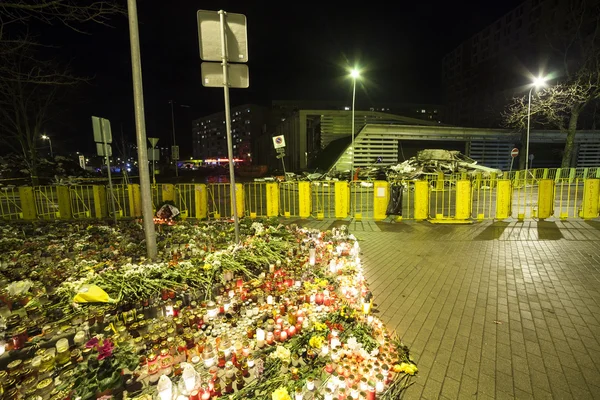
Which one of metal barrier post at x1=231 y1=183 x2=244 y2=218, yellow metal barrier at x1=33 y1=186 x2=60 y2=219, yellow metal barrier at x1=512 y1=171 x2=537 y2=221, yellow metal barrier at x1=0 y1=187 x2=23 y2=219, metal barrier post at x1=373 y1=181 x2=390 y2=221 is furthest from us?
yellow metal barrier at x1=0 y1=187 x2=23 y2=219

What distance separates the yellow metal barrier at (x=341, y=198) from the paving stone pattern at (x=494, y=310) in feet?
8.81

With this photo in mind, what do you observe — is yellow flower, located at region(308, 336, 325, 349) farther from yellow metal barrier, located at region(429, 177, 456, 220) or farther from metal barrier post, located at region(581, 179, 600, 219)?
metal barrier post, located at region(581, 179, 600, 219)

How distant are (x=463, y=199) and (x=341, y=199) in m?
4.02

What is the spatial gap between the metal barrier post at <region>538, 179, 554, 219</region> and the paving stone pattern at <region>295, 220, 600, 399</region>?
160 centimetres

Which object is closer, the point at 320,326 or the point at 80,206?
the point at 320,326

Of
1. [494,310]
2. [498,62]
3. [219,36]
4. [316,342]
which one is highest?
[498,62]

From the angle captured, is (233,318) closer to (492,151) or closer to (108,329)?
(108,329)

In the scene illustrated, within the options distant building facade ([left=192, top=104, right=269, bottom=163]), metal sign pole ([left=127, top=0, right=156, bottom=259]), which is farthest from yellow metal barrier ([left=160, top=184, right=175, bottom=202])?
distant building facade ([left=192, top=104, right=269, bottom=163])

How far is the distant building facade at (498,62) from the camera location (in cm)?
4318

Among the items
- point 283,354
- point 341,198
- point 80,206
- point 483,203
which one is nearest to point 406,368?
point 283,354

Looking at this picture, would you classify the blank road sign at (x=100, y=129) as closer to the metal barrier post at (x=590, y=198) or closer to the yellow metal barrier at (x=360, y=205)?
the yellow metal barrier at (x=360, y=205)

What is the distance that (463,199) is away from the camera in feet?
31.0

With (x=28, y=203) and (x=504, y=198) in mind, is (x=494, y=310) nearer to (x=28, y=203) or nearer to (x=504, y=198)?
(x=504, y=198)

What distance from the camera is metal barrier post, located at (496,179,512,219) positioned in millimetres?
9297
